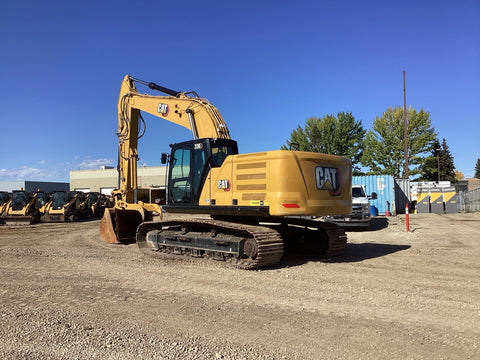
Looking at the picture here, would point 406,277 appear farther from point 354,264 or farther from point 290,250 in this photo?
point 290,250

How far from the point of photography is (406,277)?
6949 millimetres

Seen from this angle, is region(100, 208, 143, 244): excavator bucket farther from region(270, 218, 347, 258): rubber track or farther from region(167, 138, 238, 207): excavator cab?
region(270, 218, 347, 258): rubber track

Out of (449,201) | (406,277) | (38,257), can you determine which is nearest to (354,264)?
(406,277)

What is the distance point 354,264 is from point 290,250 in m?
2.11

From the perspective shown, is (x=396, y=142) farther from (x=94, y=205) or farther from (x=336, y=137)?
(x=94, y=205)

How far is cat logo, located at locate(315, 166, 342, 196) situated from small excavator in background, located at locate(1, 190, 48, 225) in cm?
1918

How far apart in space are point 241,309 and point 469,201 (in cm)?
3229

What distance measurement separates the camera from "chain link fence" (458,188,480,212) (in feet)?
97.8

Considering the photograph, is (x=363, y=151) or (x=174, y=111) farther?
(x=363, y=151)

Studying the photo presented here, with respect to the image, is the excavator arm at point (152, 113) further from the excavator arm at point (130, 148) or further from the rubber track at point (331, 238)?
the rubber track at point (331, 238)

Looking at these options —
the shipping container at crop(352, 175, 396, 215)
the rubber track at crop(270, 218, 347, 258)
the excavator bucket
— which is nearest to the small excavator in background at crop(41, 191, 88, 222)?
the excavator bucket

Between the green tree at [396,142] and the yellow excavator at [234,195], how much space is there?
113 feet

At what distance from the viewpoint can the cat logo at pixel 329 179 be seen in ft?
25.5

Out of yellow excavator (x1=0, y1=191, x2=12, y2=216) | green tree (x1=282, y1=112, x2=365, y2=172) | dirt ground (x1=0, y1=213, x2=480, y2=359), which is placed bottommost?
dirt ground (x1=0, y1=213, x2=480, y2=359)
